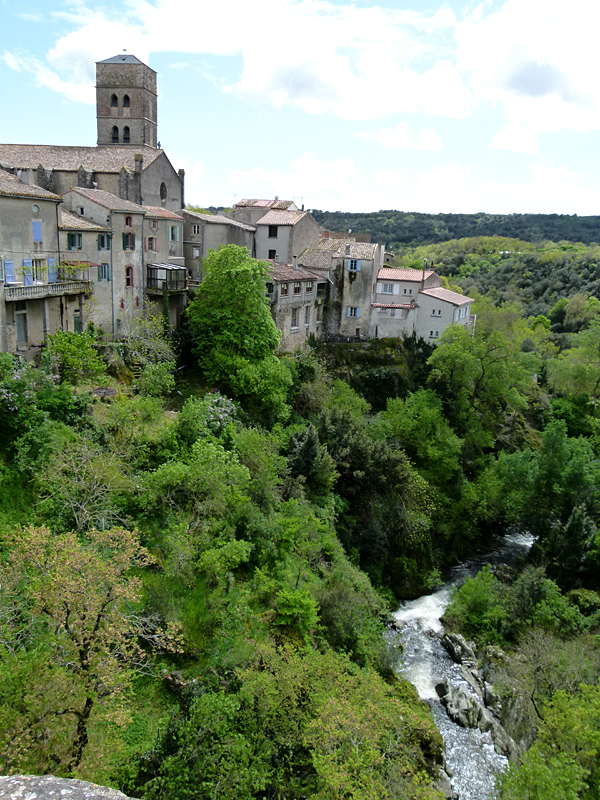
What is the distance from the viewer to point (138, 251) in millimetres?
37500

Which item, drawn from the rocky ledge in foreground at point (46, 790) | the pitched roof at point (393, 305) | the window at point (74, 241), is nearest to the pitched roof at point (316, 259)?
the pitched roof at point (393, 305)

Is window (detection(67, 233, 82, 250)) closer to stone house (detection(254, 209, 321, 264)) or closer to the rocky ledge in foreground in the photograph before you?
stone house (detection(254, 209, 321, 264))

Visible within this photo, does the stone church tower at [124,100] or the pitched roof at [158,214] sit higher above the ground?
the stone church tower at [124,100]

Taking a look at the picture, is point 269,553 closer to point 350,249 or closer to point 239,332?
point 239,332

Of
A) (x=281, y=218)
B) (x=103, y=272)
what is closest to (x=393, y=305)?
(x=281, y=218)

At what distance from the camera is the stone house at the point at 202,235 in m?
46.5

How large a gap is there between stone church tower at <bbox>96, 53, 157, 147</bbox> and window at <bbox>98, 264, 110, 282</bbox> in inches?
1238

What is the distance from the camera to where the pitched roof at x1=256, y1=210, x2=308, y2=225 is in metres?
49.2

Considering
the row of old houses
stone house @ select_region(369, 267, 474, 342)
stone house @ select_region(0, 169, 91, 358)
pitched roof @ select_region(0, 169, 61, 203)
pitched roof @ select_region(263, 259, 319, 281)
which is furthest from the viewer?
stone house @ select_region(369, 267, 474, 342)

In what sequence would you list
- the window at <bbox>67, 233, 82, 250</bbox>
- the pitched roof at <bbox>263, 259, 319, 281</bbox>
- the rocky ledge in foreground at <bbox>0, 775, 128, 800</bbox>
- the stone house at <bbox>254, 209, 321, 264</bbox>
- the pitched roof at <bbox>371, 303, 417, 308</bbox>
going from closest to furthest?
the rocky ledge in foreground at <bbox>0, 775, 128, 800</bbox> < the window at <bbox>67, 233, 82, 250</bbox> < the pitched roof at <bbox>263, 259, 319, 281</bbox> < the stone house at <bbox>254, 209, 321, 264</bbox> < the pitched roof at <bbox>371, 303, 417, 308</bbox>

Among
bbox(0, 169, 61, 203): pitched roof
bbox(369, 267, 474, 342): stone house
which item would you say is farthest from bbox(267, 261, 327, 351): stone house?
bbox(0, 169, 61, 203): pitched roof

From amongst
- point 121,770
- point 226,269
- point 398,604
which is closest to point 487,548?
point 398,604

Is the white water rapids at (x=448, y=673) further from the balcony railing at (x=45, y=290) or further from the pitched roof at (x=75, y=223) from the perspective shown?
the pitched roof at (x=75, y=223)

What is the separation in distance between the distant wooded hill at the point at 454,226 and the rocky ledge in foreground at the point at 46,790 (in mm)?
133931
